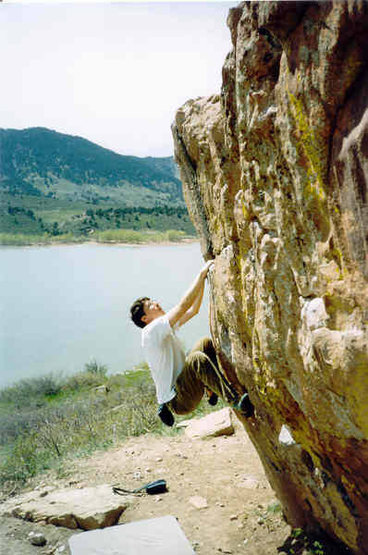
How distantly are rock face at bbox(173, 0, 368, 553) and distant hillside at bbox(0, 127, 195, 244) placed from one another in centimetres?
2577

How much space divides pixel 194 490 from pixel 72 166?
193 ft

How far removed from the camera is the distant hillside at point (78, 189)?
111 ft

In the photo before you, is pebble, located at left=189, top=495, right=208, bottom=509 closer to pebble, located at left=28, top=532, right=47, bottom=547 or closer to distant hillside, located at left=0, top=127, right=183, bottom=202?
pebble, located at left=28, top=532, right=47, bottom=547

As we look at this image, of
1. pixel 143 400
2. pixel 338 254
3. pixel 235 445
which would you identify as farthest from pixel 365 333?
pixel 143 400

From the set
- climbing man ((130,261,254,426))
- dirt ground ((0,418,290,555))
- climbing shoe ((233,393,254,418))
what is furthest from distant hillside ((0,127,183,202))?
climbing shoe ((233,393,254,418))

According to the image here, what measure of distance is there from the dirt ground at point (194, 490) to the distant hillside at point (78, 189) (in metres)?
23.4

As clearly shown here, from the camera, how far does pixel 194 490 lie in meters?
5.43

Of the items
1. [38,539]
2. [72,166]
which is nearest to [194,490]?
[38,539]

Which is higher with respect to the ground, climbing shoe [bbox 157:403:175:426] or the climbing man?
the climbing man

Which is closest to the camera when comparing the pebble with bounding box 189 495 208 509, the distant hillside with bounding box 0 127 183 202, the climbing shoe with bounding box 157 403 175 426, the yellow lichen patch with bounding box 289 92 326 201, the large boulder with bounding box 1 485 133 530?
the yellow lichen patch with bounding box 289 92 326 201

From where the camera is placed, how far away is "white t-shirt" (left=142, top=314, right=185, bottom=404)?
4.22m

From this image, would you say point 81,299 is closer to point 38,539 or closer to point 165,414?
point 38,539

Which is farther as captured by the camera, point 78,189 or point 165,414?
point 78,189

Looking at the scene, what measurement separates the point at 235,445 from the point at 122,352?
15315 millimetres
